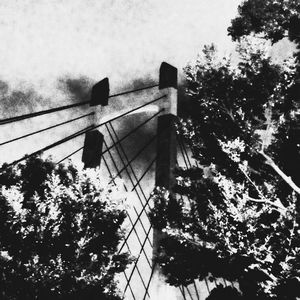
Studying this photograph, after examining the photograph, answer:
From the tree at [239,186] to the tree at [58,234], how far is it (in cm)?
157

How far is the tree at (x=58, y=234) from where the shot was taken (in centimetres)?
795

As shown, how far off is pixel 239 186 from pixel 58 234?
502 centimetres

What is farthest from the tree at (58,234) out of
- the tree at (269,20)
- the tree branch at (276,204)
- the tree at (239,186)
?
the tree at (269,20)

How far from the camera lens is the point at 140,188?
12.4 meters

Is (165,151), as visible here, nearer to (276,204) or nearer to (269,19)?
(276,204)

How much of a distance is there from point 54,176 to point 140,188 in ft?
12.6

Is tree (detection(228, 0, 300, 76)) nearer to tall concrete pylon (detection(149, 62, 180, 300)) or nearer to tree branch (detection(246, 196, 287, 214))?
tall concrete pylon (detection(149, 62, 180, 300))

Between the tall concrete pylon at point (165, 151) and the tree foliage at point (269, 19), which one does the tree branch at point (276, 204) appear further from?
the tree foliage at point (269, 19)

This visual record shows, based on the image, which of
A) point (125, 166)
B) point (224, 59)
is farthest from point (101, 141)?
point (224, 59)

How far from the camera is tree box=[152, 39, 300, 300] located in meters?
7.73

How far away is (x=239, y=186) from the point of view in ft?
27.5

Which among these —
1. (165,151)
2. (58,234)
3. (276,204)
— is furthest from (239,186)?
(58,234)

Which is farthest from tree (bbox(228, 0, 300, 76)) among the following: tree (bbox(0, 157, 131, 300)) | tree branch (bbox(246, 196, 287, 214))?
tree (bbox(0, 157, 131, 300))

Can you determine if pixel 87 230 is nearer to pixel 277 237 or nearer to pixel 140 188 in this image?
pixel 140 188
